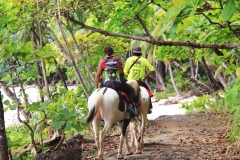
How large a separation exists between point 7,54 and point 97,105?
7.71 feet

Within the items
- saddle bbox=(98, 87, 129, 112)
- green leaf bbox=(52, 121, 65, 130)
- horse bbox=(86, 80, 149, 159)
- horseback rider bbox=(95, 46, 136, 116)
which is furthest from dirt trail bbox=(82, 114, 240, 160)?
green leaf bbox=(52, 121, 65, 130)

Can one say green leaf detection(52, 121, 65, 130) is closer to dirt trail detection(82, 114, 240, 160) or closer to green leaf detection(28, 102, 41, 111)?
green leaf detection(28, 102, 41, 111)

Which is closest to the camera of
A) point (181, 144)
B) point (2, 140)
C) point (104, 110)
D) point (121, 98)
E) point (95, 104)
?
point (2, 140)

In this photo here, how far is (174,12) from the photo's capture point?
170 centimetres

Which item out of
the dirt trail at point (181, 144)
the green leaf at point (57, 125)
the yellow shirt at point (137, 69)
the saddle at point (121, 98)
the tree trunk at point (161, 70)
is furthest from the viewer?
the tree trunk at point (161, 70)

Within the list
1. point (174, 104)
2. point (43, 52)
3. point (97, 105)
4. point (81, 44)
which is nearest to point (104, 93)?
point (97, 105)

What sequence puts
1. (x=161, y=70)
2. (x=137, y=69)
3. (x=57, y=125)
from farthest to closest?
1. (x=161, y=70)
2. (x=137, y=69)
3. (x=57, y=125)

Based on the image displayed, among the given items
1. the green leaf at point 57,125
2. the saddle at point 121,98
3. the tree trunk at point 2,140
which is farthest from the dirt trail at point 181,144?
the tree trunk at point 2,140

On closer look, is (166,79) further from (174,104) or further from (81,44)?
(81,44)

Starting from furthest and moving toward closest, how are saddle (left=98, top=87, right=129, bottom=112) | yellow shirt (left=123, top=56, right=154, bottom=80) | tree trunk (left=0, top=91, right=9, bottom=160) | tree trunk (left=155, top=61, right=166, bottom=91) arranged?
tree trunk (left=155, top=61, right=166, bottom=91), yellow shirt (left=123, top=56, right=154, bottom=80), saddle (left=98, top=87, right=129, bottom=112), tree trunk (left=0, top=91, right=9, bottom=160)

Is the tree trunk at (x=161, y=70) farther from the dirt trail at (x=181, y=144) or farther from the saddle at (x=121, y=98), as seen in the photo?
the saddle at (x=121, y=98)

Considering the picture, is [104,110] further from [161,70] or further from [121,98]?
Result: [161,70]

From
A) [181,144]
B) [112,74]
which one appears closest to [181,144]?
[181,144]

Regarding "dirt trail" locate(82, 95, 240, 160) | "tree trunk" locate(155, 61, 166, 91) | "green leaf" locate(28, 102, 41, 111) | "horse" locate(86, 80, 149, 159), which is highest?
"green leaf" locate(28, 102, 41, 111)
